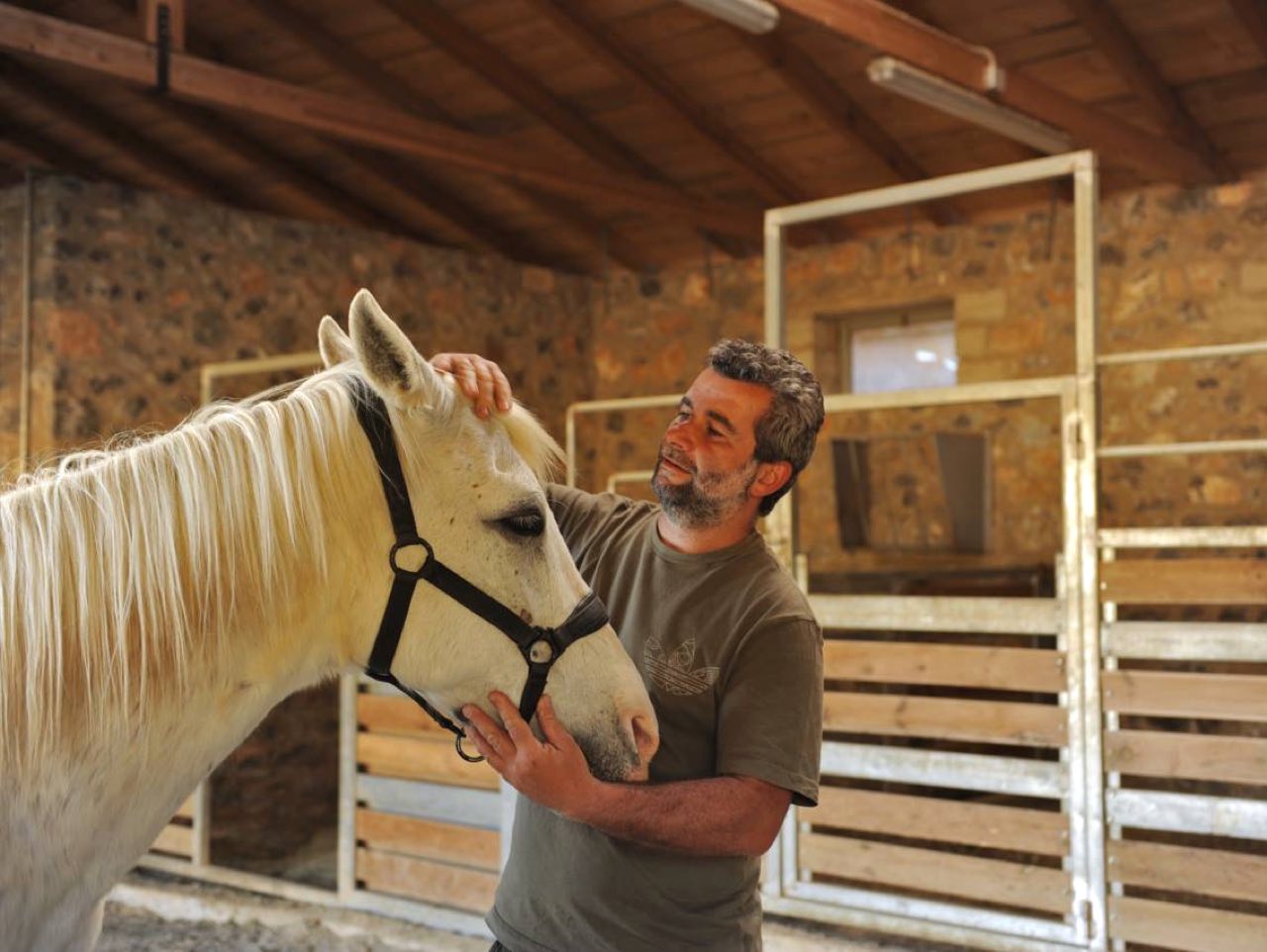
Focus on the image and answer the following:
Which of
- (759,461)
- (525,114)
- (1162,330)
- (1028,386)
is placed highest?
(525,114)

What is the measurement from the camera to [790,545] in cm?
367

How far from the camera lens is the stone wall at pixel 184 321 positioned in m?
5.53

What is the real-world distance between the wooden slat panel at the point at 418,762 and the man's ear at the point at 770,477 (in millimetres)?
2535

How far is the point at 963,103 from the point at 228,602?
13.5ft

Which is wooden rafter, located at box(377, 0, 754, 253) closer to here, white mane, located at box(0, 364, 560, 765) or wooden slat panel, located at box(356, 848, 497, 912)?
wooden slat panel, located at box(356, 848, 497, 912)

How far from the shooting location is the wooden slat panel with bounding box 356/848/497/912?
3816 mm

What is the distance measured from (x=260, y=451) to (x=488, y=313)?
21.1ft

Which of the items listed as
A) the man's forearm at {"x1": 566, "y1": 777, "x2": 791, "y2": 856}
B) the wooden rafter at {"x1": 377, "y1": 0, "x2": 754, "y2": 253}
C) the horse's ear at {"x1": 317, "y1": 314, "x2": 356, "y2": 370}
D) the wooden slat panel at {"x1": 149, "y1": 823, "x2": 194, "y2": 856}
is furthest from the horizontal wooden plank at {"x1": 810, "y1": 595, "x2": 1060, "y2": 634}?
the wooden rafter at {"x1": 377, "y1": 0, "x2": 754, "y2": 253}

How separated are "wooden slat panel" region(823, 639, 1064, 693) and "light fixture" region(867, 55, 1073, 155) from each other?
2052 mm

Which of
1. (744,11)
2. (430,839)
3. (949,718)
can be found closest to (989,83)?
(744,11)

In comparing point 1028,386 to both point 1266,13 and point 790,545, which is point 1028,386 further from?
point 1266,13

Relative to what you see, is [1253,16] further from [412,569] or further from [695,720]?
[412,569]

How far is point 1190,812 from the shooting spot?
3.06 meters

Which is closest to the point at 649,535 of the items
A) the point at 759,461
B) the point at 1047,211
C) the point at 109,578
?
the point at 759,461
